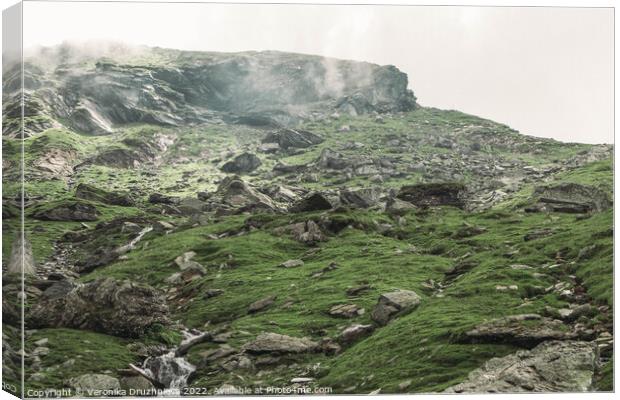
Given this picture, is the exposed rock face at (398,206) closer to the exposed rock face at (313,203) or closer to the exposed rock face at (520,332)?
the exposed rock face at (313,203)

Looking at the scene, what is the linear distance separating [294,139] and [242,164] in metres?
6.06

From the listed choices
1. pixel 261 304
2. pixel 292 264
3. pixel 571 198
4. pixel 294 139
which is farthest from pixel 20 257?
pixel 571 198

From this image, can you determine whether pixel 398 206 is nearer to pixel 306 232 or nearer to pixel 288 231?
pixel 306 232

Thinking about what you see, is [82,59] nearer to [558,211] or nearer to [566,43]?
[566,43]

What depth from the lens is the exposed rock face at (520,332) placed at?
39.4 metres

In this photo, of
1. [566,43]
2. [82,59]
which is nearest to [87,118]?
[82,59]

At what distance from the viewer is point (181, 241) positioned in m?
65.5

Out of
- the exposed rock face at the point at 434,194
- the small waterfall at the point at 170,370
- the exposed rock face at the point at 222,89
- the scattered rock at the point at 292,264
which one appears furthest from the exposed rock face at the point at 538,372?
the exposed rock face at the point at 434,194

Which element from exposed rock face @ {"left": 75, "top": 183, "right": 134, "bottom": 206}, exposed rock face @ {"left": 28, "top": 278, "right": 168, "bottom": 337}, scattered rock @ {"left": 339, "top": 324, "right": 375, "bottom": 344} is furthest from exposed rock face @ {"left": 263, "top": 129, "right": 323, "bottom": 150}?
scattered rock @ {"left": 339, "top": 324, "right": 375, "bottom": 344}

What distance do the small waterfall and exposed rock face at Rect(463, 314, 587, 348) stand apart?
13942 millimetres

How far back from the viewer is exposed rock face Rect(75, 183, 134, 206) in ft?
164

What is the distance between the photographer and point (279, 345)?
141 feet

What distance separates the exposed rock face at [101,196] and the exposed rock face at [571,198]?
30.4 m

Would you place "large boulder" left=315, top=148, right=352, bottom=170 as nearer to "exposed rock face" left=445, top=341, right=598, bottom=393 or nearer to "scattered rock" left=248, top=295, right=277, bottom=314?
"scattered rock" left=248, top=295, right=277, bottom=314
